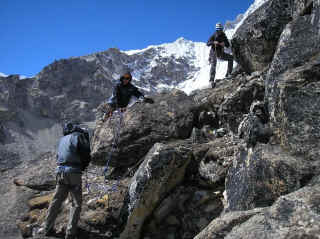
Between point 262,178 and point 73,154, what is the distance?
4.55 m

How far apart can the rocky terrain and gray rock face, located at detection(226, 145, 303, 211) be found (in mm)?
18

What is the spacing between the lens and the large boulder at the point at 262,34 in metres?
9.59

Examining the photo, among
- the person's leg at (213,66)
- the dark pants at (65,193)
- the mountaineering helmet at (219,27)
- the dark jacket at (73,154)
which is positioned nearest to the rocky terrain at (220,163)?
the dark pants at (65,193)

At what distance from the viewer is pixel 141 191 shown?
22.4ft

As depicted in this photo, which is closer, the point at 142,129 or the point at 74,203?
the point at 74,203

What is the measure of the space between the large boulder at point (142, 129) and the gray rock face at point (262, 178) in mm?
3645

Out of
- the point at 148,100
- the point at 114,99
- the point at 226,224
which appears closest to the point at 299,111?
the point at 226,224

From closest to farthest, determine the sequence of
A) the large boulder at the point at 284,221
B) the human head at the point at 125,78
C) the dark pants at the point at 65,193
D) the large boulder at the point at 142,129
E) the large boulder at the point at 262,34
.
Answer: the large boulder at the point at 284,221 < the dark pants at the point at 65,193 < the large boulder at the point at 142,129 < the large boulder at the point at 262,34 < the human head at the point at 125,78

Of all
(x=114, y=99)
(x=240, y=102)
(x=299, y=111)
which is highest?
(x=114, y=99)

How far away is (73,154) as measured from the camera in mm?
6941

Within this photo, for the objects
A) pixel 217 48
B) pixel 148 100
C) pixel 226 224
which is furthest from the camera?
pixel 217 48

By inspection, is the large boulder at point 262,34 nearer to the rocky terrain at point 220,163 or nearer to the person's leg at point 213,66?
the rocky terrain at point 220,163

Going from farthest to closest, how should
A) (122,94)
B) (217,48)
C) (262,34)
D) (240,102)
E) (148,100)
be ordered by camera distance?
(217,48) < (122,94) < (148,100) < (262,34) < (240,102)

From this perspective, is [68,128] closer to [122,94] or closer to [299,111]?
[122,94]
